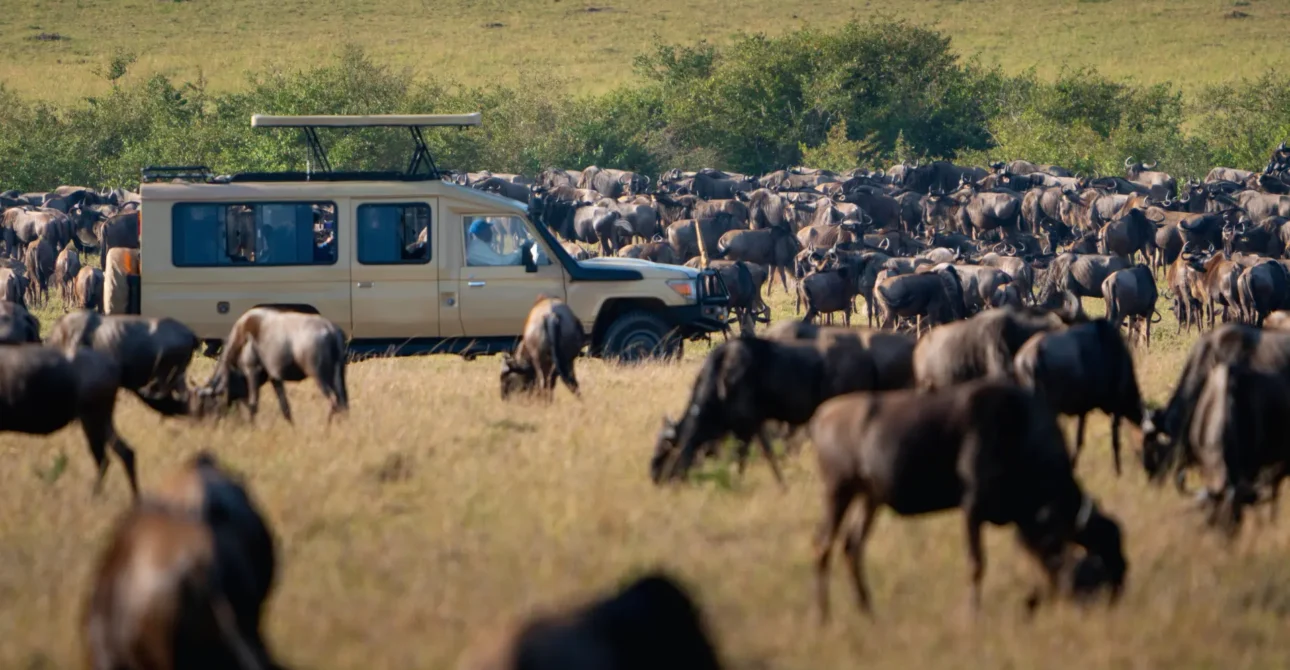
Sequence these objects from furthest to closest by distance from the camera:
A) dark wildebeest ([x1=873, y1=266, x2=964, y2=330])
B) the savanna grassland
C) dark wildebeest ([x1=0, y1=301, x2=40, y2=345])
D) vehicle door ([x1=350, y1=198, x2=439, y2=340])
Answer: dark wildebeest ([x1=873, y1=266, x2=964, y2=330])
vehicle door ([x1=350, y1=198, x2=439, y2=340])
dark wildebeest ([x1=0, y1=301, x2=40, y2=345])
the savanna grassland

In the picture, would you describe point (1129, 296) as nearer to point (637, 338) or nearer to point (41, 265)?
point (637, 338)

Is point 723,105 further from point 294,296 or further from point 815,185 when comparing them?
point 294,296

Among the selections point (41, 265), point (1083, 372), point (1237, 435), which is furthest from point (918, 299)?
point (41, 265)

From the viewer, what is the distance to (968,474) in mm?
6461

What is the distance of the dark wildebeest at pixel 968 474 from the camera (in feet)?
21.2

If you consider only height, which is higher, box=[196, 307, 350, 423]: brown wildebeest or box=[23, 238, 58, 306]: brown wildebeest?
box=[23, 238, 58, 306]: brown wildebeest

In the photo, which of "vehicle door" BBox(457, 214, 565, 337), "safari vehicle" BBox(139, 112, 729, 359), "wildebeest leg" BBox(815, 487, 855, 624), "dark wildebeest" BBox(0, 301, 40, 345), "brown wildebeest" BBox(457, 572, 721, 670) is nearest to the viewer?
"brown wildebeest" BBox(457, 572, 721, 670)

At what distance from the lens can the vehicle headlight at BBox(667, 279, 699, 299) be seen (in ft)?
48.9

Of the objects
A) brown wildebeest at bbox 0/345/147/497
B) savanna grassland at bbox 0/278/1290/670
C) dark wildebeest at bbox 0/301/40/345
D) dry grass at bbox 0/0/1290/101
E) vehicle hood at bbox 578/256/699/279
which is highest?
dry grass at bbox 0/0/1290/101

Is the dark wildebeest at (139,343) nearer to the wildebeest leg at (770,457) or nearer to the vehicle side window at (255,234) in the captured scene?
the vehicle side window at (255,234)

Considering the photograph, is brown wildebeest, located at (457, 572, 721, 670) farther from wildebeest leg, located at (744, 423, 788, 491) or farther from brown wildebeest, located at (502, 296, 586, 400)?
brown wildebeest, located at (502, 296, 586, 400)

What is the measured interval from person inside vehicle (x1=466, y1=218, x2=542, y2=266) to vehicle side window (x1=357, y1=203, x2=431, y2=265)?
1.31 feet

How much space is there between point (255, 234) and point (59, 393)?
5.76 meters

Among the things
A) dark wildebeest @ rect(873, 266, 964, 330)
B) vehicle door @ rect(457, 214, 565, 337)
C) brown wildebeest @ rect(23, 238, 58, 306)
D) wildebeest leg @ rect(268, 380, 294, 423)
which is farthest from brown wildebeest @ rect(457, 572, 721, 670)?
brown wildebeest @ rect(23, 238, 58, 306)
